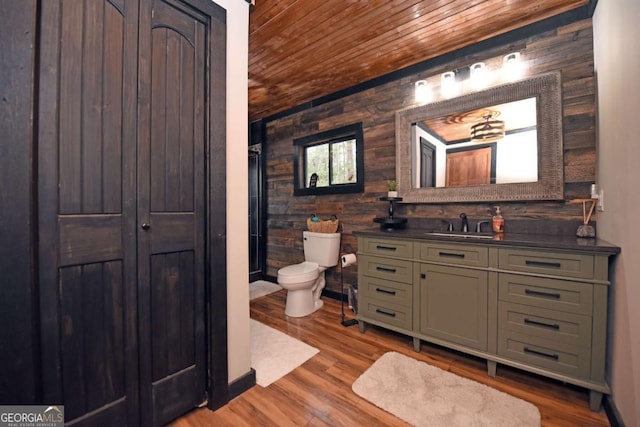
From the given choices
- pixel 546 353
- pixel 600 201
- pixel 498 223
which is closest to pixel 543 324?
pixel 546 353

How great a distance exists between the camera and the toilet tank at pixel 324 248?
2.91m

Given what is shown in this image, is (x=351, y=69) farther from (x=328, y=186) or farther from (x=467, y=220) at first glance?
(x=467, y=220)

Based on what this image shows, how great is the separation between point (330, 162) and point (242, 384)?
2494 mm

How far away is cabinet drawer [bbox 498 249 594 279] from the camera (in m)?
1.40

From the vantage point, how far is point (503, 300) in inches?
63.6

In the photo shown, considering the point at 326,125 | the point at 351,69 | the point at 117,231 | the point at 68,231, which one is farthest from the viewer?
the point at 326,125

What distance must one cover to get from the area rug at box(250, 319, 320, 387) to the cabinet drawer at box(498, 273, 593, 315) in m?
1.43

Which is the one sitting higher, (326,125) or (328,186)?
(326,125)

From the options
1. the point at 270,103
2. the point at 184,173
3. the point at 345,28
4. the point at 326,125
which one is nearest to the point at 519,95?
the point at 345,28

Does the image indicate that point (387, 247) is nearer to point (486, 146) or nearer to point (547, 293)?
point (547, 293)

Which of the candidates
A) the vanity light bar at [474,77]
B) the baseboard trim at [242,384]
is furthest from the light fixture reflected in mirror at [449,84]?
the baseboard trim at [242,384]

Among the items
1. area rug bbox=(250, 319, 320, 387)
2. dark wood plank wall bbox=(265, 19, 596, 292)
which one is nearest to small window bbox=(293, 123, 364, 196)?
dark wood plank wall bbox=(265, 19, 596, 292)

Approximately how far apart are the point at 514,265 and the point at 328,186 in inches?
82.9

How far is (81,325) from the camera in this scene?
1089 millimetres
